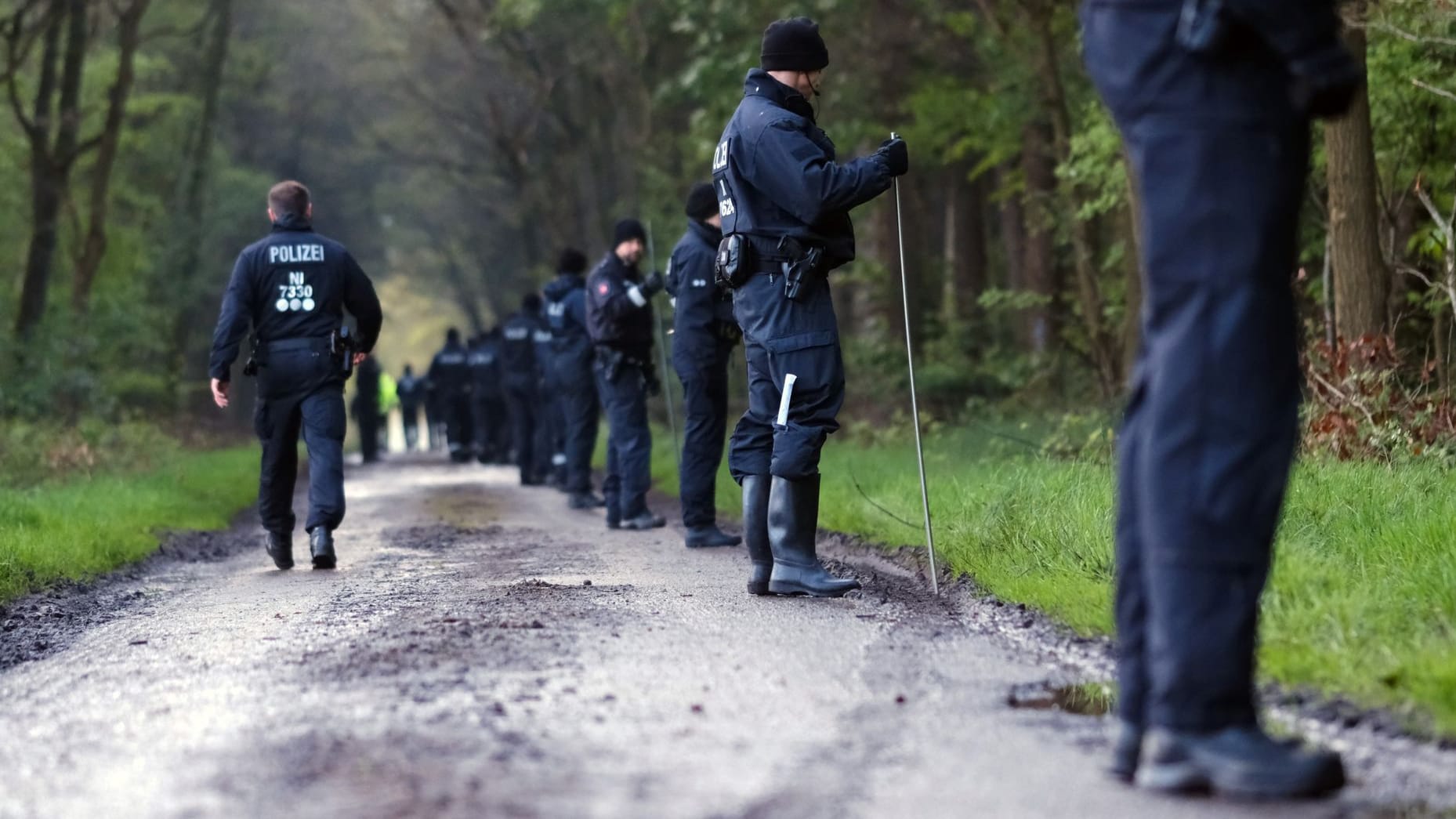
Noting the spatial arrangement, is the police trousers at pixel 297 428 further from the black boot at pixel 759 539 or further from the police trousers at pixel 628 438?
the black boot at pixel 759 539

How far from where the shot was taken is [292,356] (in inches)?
431

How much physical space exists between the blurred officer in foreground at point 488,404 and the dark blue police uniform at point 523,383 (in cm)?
532

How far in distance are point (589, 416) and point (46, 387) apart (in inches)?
318

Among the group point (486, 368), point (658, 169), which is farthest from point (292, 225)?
point (658, 169)

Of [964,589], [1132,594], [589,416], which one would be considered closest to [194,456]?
[589,416]

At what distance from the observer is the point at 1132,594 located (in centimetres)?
444

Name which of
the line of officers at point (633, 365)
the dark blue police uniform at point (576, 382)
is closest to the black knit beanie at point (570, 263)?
the line of officers at point (633, 365)

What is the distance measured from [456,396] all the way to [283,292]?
22.3m

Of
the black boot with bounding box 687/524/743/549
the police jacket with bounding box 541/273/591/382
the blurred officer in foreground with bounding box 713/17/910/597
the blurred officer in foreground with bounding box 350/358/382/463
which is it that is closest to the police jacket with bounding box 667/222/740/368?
the black boot with bounding box 687/524/743/549

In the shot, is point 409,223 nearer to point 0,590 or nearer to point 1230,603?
point 0,590

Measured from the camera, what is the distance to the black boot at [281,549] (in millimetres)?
10969

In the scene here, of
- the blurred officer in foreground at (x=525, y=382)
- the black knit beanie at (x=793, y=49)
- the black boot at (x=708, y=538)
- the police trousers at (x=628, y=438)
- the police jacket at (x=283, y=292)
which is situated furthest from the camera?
the blurred officer in foreground at (x=525, y=382)

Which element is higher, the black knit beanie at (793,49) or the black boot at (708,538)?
the black knit beanie at (793,49)

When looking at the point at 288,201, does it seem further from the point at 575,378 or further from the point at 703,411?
the point at 575,378
